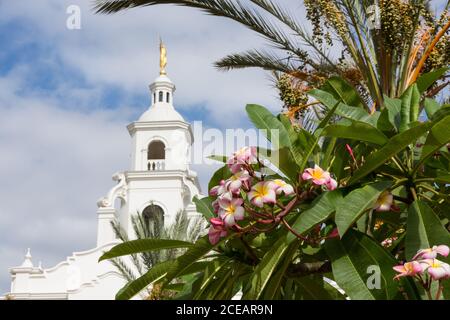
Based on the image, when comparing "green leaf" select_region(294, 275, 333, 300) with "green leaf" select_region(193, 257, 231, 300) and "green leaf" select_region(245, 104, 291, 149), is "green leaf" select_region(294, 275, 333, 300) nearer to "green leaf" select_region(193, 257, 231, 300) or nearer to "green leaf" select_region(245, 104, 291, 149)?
"green leaf" select_region(193, 257, 231, 300)

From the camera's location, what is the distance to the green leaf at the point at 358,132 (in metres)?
2.71

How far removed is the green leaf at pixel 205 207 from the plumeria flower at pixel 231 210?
65 cm

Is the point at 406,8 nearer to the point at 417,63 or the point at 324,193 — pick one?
the point at 417,63

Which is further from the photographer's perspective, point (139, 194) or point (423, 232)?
point (139, 194)

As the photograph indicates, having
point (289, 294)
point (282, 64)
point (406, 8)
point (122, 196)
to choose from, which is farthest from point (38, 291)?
point (289, 294)

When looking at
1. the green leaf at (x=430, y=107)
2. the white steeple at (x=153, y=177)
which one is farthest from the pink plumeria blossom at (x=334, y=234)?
the white steeple at (x=153, y=177)

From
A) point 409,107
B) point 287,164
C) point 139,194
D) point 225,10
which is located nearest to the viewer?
point 287,164

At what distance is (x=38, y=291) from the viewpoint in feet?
103

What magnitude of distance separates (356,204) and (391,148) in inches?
10.7

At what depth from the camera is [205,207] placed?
3393 millimetres

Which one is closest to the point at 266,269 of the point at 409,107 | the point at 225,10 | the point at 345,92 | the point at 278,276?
the point at 278,276

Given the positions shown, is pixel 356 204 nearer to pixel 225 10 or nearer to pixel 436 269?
Answer: pixel 436 269

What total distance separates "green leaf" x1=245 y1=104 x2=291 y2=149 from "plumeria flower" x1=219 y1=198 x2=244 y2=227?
46 centimetres

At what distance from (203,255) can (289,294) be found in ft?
1.83
